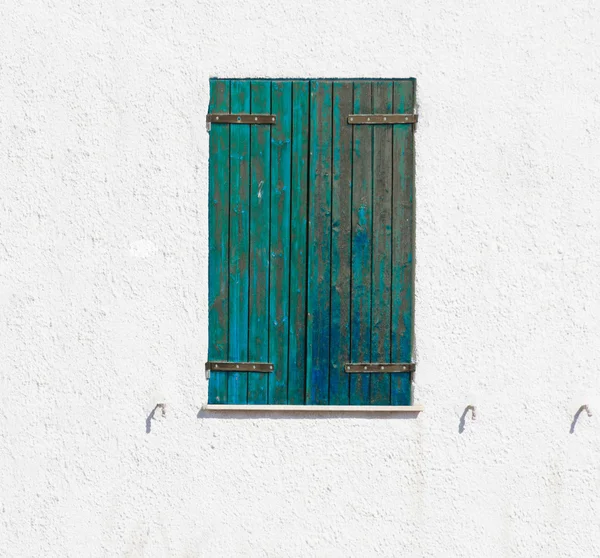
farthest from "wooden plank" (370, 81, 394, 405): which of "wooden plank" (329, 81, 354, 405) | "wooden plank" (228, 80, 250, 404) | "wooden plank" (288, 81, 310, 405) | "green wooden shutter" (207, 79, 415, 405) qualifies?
"wooden plank" (228, 80, 250, 404)

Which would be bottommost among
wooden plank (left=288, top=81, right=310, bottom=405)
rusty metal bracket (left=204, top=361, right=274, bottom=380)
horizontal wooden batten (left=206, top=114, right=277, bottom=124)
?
rusty metal bracket (left=204, top=361, right=274, bottom=380)

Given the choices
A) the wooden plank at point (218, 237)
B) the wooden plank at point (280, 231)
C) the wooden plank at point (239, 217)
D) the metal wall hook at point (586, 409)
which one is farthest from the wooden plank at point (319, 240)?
the metal wall hook at point (586, 409)

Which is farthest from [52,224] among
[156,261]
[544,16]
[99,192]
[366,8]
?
[544,16]

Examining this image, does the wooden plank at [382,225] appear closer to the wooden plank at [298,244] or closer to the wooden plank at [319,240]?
the wooden plank at [319,240]

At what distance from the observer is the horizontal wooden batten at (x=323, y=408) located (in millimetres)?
3838

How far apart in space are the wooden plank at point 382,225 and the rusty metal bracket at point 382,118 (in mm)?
33

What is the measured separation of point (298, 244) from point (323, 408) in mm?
823

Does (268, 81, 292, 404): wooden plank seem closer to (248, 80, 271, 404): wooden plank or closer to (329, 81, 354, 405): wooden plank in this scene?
(248, 80, 271, 404): wooden plank

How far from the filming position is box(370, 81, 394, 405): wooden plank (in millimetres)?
3869

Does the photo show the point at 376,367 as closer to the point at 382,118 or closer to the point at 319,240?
the point at 319,240

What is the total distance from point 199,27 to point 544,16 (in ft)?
5.58

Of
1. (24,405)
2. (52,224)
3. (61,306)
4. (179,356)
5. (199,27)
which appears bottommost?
(24,405)

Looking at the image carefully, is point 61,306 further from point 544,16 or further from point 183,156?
point 544,16

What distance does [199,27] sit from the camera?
12.7 ft
